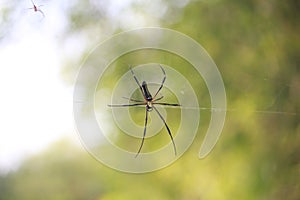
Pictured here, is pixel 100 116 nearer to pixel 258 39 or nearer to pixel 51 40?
pixel 51 40

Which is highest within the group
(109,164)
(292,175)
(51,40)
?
(51,40)

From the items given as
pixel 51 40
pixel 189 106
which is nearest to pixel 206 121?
pixel 189 106

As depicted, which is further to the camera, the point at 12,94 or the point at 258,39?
the point at 258,39

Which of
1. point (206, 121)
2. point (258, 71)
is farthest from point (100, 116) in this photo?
point (258, 71)

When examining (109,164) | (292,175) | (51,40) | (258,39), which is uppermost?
(51,40)

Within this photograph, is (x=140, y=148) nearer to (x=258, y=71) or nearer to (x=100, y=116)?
(x=100, y=116)

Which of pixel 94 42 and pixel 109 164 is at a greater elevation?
pixel 94 42
